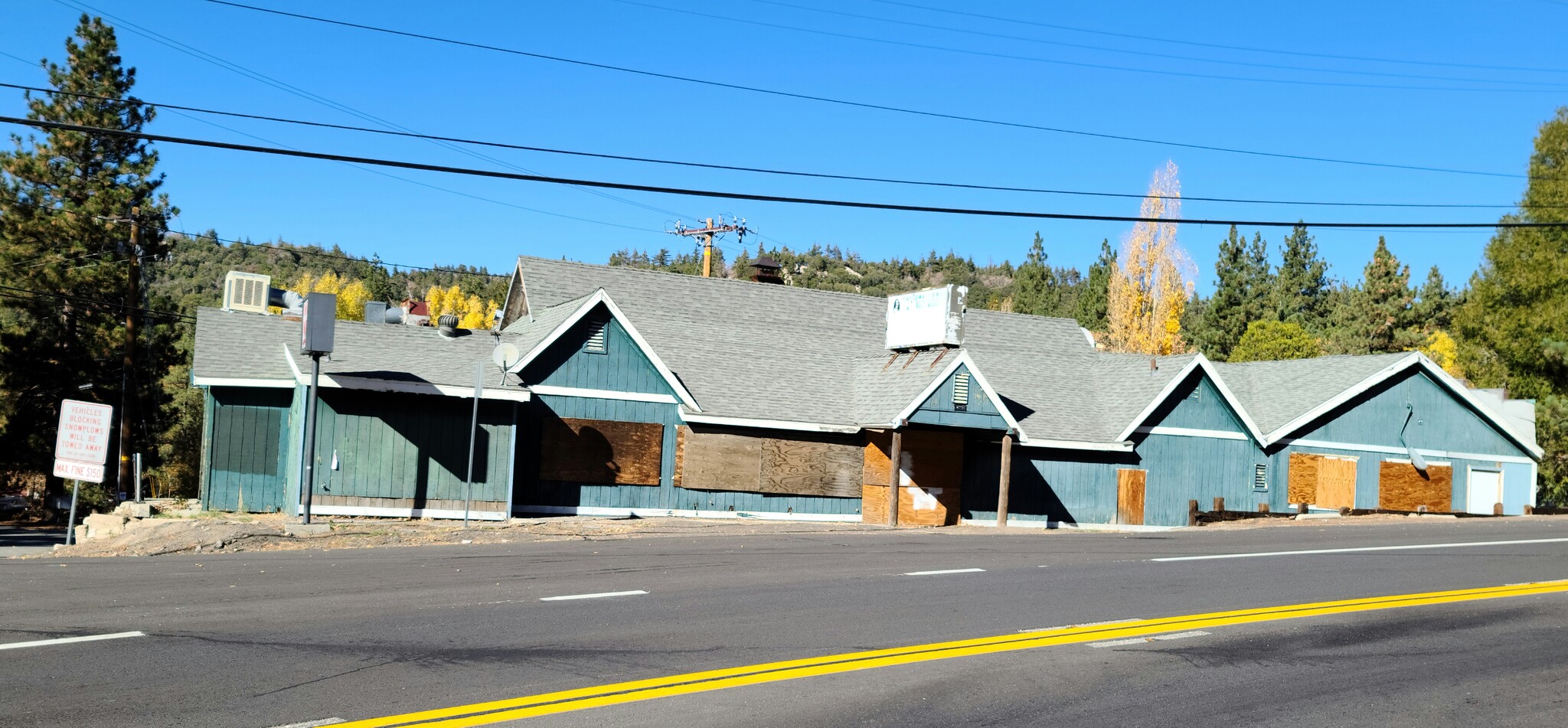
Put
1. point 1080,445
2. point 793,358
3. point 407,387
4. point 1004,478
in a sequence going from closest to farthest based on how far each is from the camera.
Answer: point 407,387
point 1004,478
point 1080,445
point 793,358

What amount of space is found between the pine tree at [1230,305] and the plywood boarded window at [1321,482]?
3817 cm

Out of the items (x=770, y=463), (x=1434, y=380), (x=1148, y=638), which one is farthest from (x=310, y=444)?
(x=1434, y=380)

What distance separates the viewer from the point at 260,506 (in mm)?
26062

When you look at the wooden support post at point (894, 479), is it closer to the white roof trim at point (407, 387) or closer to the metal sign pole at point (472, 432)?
the white roof trim at point (407, 387)

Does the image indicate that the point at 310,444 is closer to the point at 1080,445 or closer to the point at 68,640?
the point at 68,640

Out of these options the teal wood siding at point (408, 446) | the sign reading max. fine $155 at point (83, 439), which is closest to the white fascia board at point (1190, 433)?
the teal wood siding at point (408, 446)

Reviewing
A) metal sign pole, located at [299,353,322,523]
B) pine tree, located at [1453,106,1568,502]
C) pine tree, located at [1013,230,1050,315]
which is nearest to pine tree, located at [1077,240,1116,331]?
pine tree, located at [1013,230,1050,315]

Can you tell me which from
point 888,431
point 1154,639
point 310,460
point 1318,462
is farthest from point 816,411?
point 1154,639

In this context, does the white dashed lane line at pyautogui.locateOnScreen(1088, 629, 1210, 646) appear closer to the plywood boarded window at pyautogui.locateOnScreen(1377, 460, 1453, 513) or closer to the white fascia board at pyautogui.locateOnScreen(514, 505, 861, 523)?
the white fascia board at pyautogui.locateOnScreen(514, 505, 861, 523)

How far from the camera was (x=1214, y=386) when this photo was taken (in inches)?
1341

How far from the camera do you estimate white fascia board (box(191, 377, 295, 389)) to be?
25406 mm

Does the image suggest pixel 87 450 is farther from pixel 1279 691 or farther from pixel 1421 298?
pixel 1421 298

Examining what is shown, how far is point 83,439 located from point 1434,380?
3516cm

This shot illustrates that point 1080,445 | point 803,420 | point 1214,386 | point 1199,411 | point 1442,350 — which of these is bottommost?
point 1080,445
